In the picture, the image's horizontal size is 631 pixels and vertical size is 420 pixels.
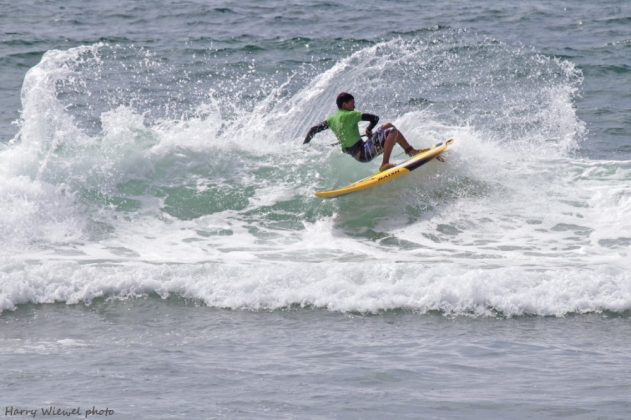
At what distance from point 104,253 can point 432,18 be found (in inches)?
541

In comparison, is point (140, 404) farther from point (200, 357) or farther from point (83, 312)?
point (83, 312)

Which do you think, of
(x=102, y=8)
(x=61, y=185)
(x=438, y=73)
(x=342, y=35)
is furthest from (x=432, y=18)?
(x=61, y=185)

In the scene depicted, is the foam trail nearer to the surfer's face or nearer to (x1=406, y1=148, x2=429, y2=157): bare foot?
(x1=406, y1=148, x2=429, y2=157): bare foot

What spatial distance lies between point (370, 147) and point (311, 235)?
1.44 meters

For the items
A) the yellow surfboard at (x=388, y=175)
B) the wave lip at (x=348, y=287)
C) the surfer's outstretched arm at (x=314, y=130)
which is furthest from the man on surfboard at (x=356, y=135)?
the wave lip at (x=348, y=287)

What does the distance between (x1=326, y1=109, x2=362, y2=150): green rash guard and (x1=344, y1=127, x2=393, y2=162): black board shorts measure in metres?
0.10

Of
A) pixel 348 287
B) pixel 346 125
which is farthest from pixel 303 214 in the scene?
pixel 348 287

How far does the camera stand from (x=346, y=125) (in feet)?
40.9

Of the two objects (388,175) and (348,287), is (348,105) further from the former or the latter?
(348,287)

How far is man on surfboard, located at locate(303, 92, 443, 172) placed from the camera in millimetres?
12383

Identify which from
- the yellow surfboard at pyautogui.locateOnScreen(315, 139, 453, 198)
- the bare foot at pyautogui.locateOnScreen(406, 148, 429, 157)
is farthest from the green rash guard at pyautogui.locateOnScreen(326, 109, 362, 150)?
the bare foot at pyautogui.locateOnScreen(406, 148, 429, 157)

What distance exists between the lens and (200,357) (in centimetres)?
805

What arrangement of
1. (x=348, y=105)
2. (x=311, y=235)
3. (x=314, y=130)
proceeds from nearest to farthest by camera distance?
1. (x=311, y=235)
2. (x=314, y=130)
3. (x=348, y=105)

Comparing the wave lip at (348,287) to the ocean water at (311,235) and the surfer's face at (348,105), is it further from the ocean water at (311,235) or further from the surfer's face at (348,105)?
the surfer's face at (348,105)
